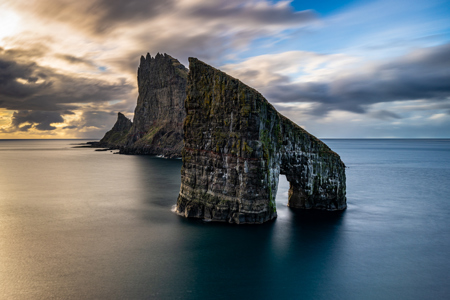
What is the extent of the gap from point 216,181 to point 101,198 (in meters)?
31.6

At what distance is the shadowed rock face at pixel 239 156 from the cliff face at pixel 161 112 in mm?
110465

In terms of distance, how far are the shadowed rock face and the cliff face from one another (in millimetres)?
110465

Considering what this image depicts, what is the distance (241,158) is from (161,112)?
150m

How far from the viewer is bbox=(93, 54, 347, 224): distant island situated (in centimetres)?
3628

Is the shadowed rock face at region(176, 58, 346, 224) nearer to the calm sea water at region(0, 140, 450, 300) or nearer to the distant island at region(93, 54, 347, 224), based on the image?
the distant island at region(93, 54, 347, 224)

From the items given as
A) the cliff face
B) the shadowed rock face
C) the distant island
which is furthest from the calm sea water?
the cliff face

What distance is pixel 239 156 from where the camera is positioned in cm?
3669

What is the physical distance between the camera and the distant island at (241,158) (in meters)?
36.3

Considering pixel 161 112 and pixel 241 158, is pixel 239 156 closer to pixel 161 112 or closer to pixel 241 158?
pixel 241 158

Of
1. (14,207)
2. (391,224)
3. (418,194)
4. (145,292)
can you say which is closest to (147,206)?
(14,207)

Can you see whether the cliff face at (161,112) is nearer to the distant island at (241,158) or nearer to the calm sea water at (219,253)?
the calm sea water at (219,253)

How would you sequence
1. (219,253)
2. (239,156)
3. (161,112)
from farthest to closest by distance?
1. (161,112)
2. (239,156)
3. (219,253)

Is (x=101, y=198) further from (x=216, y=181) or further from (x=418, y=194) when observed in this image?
(x=418, y=194)

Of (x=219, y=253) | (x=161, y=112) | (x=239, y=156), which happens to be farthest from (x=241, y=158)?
(x=161, y=112)
